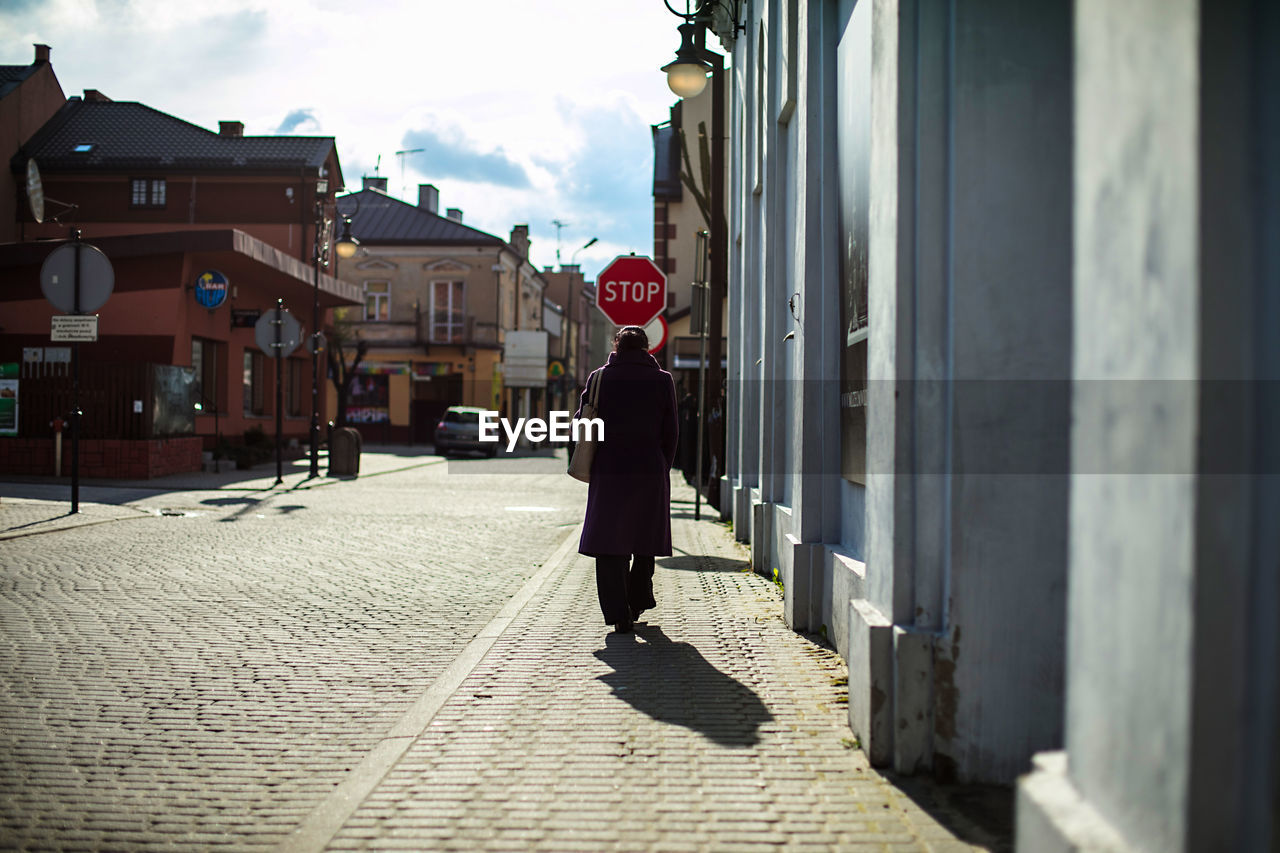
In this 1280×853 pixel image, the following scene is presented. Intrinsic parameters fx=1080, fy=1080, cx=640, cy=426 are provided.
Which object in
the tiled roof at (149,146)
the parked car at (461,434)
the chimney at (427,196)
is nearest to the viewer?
the tiled roof at (149,146)

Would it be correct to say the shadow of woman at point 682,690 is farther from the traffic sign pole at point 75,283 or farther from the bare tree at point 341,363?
the bare tree at point 341,363

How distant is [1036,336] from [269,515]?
39.4 ft

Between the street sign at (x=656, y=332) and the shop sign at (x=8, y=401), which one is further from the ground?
the street sign at (x=656, y=332)

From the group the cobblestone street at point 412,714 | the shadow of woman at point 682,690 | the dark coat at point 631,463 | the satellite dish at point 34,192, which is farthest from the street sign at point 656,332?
the satellite dish at point 34,192

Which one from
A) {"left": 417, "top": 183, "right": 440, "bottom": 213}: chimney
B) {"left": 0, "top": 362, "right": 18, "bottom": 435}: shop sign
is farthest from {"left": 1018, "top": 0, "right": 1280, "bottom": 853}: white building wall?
{"left": 417, "top": 183, "right": 440, "bottom": 213}: chimney

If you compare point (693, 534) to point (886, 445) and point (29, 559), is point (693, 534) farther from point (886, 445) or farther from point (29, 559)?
point (886, 445)

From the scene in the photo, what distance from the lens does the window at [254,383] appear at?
27812mm

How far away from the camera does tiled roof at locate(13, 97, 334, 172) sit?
35.2 m

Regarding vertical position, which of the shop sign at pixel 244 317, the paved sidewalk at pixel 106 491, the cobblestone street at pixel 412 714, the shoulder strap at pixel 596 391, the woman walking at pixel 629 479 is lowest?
the cobblestone street at pixel 412 714

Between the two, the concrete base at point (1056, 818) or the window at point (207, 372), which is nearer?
the concrete base at point (1056, 818)

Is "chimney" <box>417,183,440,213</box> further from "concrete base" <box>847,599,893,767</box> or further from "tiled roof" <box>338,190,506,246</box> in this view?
"concrete base" <box>847,599,893,767</box>

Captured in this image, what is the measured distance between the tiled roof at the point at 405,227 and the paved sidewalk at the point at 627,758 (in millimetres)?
47360

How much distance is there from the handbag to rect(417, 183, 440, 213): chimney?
192 ft

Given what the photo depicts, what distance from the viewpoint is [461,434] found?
35.4 metres
